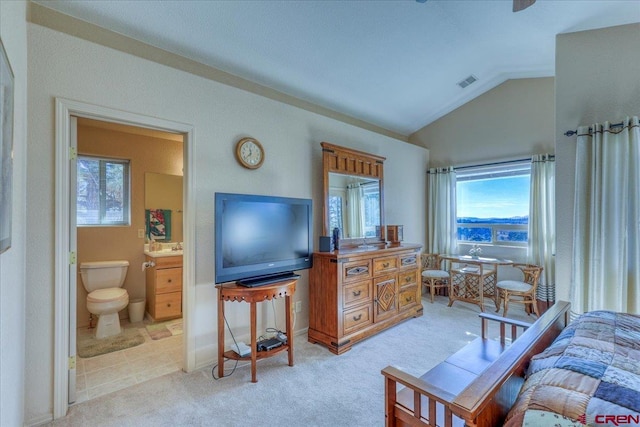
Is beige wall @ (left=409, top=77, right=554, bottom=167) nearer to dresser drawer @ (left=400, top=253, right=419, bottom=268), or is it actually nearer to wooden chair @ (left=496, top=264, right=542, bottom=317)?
wooden chair @ (left=496, top=264, right=542, bottom=317)

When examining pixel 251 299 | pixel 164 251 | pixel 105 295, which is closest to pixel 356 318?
pixel 251 299

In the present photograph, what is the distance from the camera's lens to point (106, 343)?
3.01 metres

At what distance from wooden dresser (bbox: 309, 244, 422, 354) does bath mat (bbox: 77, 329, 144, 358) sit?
195 centimetres

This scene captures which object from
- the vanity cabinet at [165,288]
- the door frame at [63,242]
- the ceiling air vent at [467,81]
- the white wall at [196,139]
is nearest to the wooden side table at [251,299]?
the white wall at [196,139]

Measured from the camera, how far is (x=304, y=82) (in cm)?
334

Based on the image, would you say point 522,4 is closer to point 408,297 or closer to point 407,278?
point 407,278

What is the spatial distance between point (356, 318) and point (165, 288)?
2.43m

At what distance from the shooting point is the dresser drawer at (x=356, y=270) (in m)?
2.93

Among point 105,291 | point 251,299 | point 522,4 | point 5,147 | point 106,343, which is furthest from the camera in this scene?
point 105,291

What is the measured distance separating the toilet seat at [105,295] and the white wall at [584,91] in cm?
471

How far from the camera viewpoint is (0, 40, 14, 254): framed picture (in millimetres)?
1137

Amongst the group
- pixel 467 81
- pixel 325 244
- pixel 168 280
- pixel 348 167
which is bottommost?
pixel 168 280

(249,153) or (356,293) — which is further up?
(249,153)

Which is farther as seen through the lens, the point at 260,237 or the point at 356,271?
the point at 356,271
